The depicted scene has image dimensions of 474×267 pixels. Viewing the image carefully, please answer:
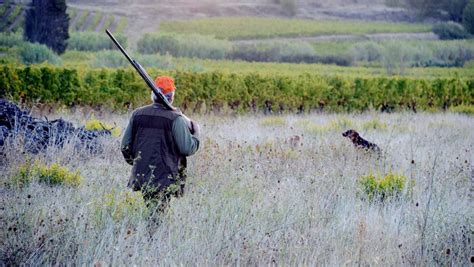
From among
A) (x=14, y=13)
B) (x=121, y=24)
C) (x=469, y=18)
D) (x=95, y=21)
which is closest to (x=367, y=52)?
(x=469, y=18)

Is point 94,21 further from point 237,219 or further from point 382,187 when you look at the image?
point 237,219

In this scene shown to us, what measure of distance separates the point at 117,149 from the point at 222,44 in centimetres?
4274

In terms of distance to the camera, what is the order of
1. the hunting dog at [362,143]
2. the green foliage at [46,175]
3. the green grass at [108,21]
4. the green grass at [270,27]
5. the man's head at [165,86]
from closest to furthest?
the man's head at [165,86] < the green foliage at [46,175] < the hunting dog at [362,143] < the green grass at [270,27] < the green grass at [108,21]

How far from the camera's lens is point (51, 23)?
120 feet

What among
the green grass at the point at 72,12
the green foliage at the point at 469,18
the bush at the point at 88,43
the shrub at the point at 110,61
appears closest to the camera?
the shrub at the point at 110,61

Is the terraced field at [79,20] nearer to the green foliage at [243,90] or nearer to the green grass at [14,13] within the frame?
the green grass at [14,13]

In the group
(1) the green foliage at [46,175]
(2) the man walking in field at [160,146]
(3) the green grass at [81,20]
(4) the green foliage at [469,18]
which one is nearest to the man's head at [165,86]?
(2) the man walking in field at [160,146]

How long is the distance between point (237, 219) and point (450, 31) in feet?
228

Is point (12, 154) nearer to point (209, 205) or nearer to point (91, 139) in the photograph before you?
point (91, 139)

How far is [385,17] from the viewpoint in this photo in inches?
3366

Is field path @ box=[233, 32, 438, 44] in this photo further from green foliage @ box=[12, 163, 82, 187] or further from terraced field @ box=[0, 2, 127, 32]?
green foliage @ box=[12, 163, 82, 187]

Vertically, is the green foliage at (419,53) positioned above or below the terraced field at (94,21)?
above

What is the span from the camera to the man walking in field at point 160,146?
18.3ft

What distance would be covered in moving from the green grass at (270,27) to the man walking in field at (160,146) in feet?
203
